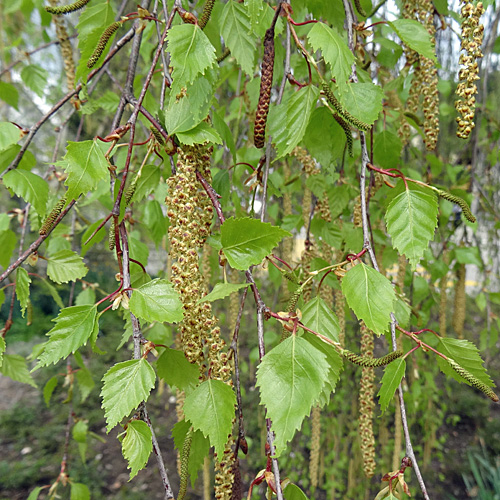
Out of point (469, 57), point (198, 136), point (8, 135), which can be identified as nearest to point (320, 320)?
point (198, 136)

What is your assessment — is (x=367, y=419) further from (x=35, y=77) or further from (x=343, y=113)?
(x=35, y=77)

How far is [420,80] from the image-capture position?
99 cm

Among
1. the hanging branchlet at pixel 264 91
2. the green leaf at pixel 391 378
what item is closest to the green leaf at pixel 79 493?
the green leaf at pixel 391 378

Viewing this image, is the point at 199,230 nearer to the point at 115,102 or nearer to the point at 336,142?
the point at 336,142

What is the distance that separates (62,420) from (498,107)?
3.56m

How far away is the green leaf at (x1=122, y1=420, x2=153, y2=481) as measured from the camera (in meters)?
0.48

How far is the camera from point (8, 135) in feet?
2.58

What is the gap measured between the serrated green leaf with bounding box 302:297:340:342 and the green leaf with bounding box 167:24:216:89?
1.22 feet

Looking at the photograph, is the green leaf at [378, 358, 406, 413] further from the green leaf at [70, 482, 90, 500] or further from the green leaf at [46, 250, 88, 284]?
the green leaf at [70, 482, 90, 500]

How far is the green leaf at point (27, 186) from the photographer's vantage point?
728 mm

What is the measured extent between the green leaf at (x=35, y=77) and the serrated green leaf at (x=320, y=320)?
4.00 feet

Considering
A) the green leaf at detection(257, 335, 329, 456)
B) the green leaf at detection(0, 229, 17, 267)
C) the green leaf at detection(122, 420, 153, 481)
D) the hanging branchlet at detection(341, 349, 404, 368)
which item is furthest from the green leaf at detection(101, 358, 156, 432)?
the green leaf at detection(0, 229, 17, 267)

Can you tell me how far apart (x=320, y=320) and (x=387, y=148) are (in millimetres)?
551

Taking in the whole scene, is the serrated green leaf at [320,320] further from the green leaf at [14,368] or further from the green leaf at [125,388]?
the green leaf at [14,368]
